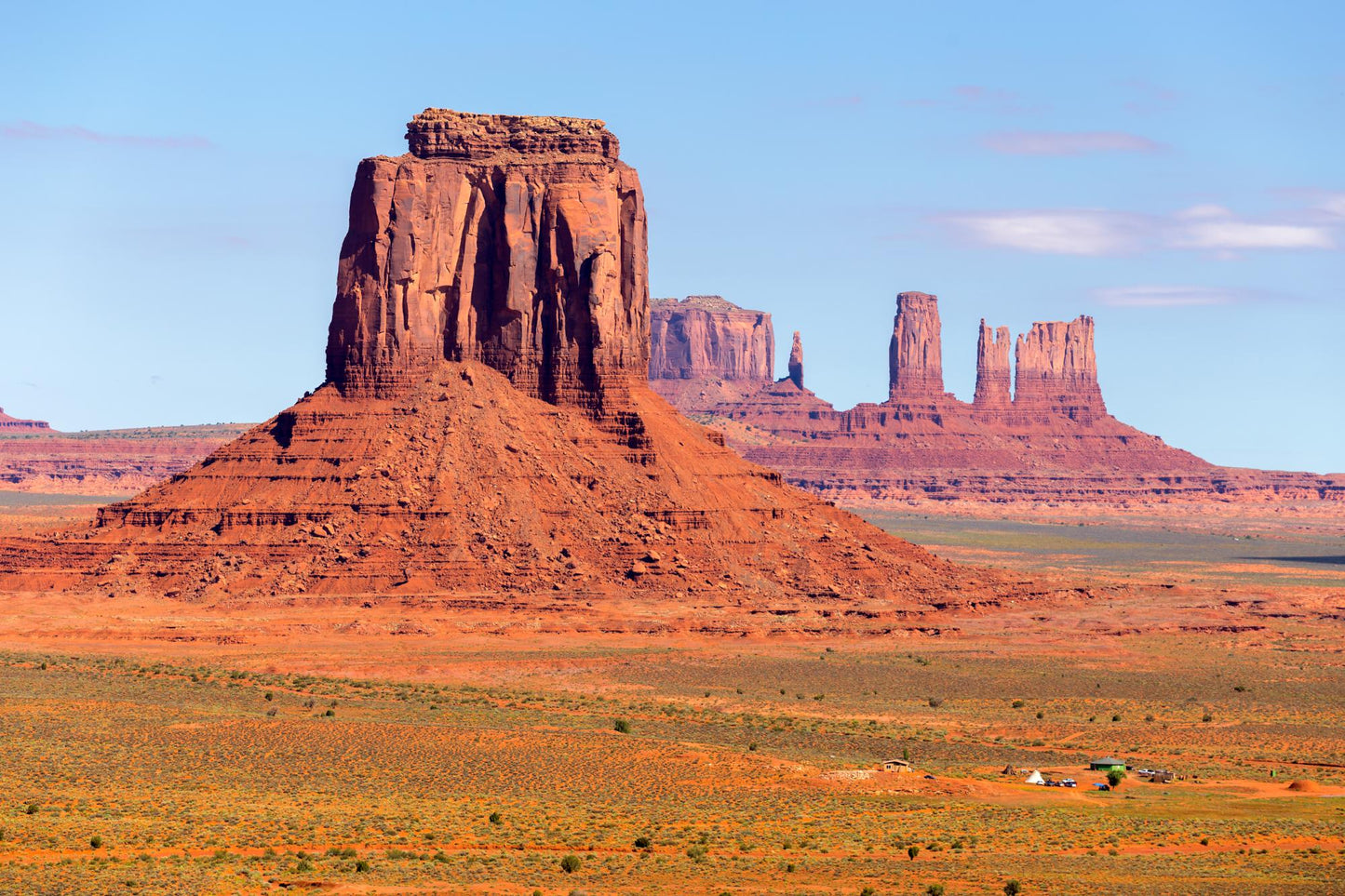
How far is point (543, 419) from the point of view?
106 metres

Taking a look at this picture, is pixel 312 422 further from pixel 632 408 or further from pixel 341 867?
pixel 341 867

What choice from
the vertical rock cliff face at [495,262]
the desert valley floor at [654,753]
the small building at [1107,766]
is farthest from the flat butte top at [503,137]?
the small building at [1107,766]

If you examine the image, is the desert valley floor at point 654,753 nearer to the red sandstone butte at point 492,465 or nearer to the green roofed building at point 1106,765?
the green roofed building at point 1106,765

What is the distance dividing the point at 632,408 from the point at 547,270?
26.9 ft

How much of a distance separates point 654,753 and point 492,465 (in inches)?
1717

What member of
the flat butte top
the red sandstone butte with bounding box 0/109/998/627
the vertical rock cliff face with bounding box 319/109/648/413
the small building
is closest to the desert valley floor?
the small building

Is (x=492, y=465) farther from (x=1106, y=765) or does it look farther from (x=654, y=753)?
(x=1106, y=765)

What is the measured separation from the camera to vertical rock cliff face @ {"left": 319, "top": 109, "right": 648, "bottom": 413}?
105375mm

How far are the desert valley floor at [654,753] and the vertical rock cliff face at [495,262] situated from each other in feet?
55.7

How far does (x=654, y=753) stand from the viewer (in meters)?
60.0

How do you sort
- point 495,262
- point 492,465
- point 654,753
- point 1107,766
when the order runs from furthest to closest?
point 495,262
point 492,465
point 654,753
point 1107,766

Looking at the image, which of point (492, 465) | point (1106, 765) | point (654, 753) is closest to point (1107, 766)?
point (1106, 765)

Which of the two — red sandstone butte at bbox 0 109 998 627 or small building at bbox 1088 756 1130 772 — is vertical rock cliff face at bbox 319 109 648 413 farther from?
small building at bbox 1088 756 1130 772

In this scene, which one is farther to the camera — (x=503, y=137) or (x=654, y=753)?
(x=503, y=137)
